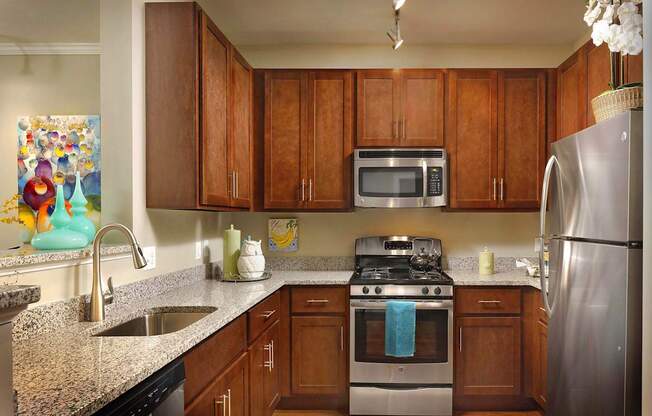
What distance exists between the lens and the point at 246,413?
2299 millimetres

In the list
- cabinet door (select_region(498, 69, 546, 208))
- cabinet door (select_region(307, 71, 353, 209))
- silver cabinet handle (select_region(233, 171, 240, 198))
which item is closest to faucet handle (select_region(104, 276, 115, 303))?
silver cabinet handle (select_region(233, 171, 240, 198))

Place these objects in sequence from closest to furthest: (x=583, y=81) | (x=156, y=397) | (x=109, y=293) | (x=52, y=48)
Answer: (x=156, y=397) → (x=109, y=293) → (x=583, y=81) → (x=52, y=48)

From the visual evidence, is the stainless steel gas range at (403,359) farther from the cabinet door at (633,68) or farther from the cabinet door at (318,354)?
the cabinet door at (633,68)

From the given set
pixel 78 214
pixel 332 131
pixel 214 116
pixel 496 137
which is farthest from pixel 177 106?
pixel 496 137

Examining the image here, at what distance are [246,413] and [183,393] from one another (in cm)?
88

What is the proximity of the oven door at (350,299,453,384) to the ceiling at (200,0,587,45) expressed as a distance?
190 cm

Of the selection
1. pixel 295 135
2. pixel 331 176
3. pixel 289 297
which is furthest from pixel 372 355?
pixel 295 135

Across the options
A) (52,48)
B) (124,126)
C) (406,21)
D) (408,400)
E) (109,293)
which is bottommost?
(408,400)

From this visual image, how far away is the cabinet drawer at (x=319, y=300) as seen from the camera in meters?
3.20

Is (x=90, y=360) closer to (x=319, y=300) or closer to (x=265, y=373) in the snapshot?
(x=265, y=373)

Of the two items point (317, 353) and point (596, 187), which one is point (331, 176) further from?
point (596, 187)

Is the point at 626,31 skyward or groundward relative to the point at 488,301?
skyward

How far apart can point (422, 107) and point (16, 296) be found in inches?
121

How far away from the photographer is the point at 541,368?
2.94m
